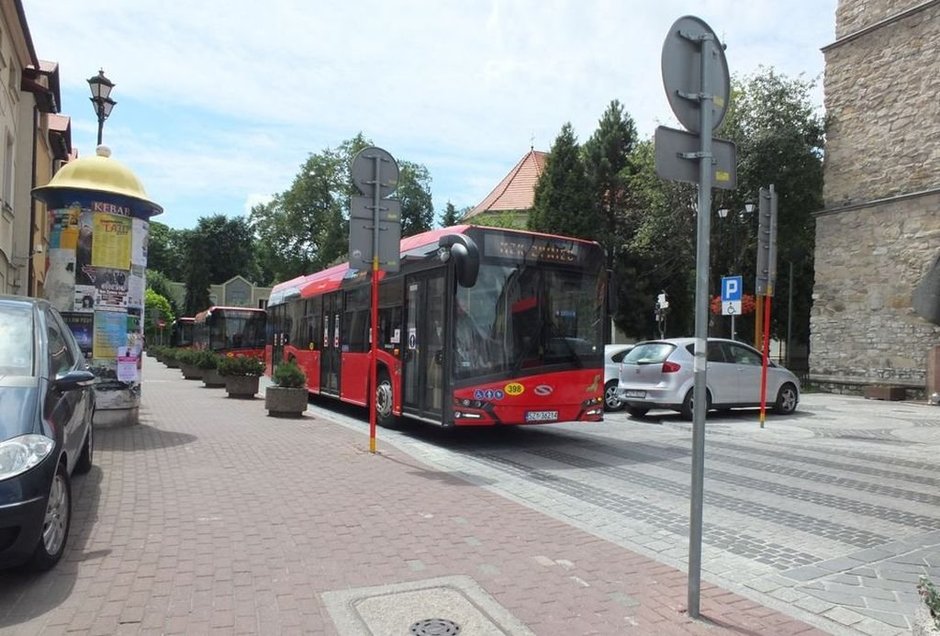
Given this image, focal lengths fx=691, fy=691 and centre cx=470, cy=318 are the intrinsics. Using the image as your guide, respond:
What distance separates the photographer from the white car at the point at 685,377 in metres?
13.5

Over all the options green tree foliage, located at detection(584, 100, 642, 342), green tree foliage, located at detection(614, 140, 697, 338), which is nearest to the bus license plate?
green tree foliage, located at detection(614, 140, 697, 338)

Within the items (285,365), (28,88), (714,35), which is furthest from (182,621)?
(28,88)

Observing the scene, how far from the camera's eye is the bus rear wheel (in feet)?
36.9

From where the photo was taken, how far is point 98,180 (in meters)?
9.74

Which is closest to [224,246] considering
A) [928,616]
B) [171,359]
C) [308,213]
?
[308,213]

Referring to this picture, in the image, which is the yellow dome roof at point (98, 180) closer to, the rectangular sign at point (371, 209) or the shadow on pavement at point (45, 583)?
the rectangular sign at point (371, 209)

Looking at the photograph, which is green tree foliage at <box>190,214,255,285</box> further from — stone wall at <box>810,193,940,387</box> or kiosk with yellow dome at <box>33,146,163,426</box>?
kiosk with yellow dome at <box>33,146,163,426</box>

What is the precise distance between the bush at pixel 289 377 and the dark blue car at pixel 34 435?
21.5ft

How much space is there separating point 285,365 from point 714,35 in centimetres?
1005

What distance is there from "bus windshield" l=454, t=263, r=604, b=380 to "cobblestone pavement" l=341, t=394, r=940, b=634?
4.18 feet

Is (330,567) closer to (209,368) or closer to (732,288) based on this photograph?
(732,288)

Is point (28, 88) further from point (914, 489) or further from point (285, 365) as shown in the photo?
point (914, 489)

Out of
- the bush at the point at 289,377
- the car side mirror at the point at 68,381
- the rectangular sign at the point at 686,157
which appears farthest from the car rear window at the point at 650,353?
the car side mirror at the point at 68,381

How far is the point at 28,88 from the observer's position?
1730 cm
